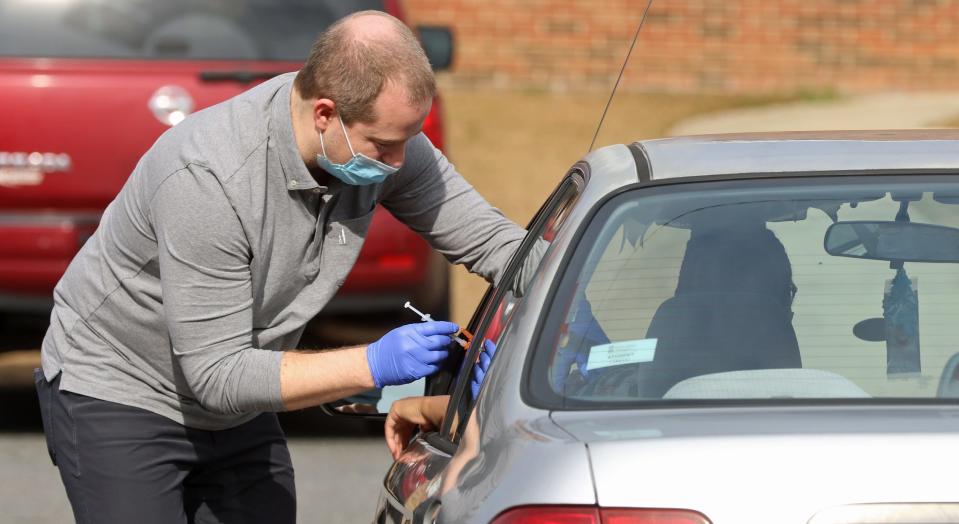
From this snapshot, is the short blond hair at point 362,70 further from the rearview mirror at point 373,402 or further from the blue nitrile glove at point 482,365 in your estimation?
the rearview mirror at point 373,402

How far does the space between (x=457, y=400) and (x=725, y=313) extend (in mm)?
559

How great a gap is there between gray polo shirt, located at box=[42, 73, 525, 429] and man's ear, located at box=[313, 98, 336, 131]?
0.07 metres

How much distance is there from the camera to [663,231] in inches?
111

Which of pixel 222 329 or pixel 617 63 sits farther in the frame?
pixel 617 63

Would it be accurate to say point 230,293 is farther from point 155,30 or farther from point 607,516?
point 155,30

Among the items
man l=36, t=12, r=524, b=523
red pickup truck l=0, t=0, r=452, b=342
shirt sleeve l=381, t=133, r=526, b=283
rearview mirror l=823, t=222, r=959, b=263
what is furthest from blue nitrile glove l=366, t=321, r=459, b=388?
red pickup truck l=0, t=0, r=452, b=342

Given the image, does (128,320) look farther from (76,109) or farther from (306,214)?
(76,109)

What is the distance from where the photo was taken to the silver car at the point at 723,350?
6.97 ft

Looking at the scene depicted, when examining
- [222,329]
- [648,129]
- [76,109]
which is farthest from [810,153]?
[648,129]

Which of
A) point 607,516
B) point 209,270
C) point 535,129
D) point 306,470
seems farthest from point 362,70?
point 535,129

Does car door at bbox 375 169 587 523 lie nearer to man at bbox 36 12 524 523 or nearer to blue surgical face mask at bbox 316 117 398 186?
man at bbox 36 12 524 523

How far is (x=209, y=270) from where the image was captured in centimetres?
311

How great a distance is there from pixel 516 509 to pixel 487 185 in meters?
9.89

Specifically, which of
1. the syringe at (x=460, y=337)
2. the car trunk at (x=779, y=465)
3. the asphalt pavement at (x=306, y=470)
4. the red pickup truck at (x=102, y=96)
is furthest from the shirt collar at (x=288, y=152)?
the red pickup truck at (x=102, y=96)
